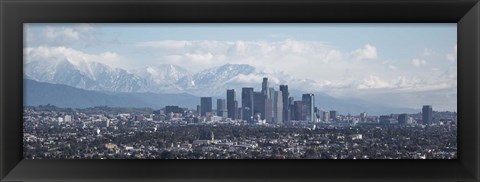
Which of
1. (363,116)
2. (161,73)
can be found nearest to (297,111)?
(363,116)

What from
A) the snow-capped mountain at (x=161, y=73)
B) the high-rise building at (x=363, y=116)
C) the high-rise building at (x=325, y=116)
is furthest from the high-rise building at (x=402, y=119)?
the snow-capped mountain at (x=161, y=73)

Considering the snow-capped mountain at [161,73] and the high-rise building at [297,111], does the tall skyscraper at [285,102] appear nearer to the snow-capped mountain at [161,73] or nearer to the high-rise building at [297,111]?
the high-rise building at [297,111]

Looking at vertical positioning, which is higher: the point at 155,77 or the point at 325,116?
the point at 155,77

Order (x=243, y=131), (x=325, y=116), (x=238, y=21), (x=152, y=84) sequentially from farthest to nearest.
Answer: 1. (x=152, y=84)
2. (x=325, y=116)
3. (x=243, y=131)
4. (x=238, y=21)

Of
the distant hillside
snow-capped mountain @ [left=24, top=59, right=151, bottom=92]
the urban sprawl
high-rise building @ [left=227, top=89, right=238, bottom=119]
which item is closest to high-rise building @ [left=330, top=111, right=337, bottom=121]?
the urban sprawl

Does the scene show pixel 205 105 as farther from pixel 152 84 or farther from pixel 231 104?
pixel 152 84

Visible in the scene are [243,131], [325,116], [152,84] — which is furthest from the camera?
[152,84]

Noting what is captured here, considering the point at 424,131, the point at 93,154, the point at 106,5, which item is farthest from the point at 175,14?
the point at 424,131
